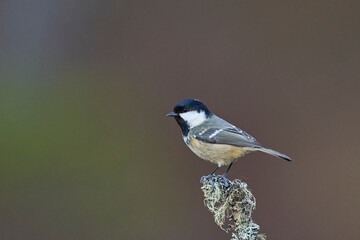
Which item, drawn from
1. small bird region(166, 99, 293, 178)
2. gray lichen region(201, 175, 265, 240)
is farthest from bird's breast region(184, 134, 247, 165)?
gray lichen region(201, 175, 265, 240)

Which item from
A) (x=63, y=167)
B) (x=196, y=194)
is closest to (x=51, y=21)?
(x=63, y=167)

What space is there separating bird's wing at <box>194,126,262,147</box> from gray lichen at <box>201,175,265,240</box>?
0.22m

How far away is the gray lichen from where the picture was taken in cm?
95

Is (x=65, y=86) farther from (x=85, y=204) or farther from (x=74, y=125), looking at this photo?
(x=85, y=204)

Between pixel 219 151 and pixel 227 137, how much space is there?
54 mm

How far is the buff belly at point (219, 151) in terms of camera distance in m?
1.42

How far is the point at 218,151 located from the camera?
143 centimetres

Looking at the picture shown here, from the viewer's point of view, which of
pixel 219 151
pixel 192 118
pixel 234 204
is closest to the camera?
pixel 234 204

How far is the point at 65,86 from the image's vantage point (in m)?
2.88

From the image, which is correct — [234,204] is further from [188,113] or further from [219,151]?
[188,113]

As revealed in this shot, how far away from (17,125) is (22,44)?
2.02 ft

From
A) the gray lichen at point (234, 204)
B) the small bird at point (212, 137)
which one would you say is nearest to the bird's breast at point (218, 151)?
the small bird at point (212, 137)

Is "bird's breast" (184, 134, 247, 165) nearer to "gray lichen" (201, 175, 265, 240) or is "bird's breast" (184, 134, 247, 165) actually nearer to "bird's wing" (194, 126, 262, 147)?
"bird's wing" (194, 126, 262, 147)

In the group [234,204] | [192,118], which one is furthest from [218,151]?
[234,204]
